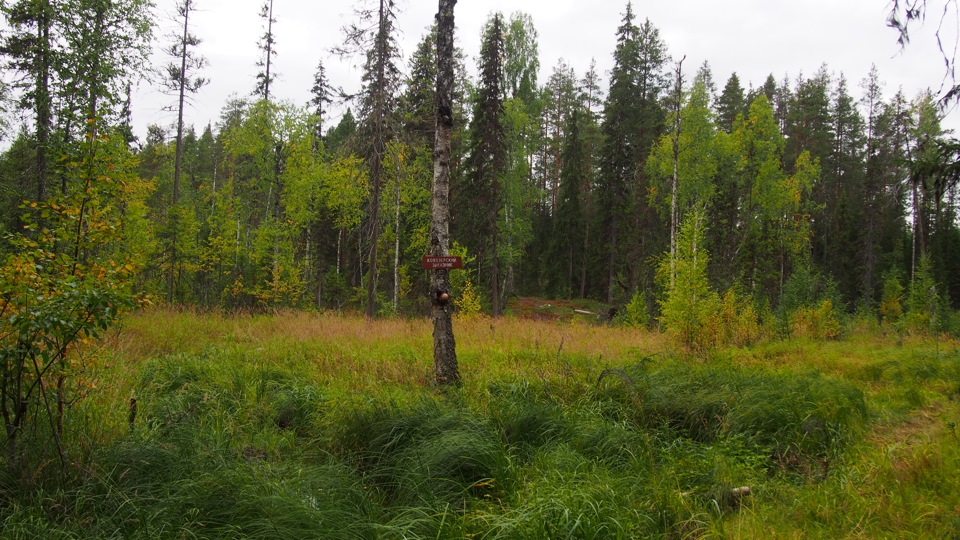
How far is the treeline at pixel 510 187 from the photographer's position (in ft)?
43.1

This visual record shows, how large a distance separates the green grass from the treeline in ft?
16.0

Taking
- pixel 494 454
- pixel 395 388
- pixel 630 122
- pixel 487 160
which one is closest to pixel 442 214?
pixel 395 388

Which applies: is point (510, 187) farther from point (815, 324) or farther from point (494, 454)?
point (494, 454)

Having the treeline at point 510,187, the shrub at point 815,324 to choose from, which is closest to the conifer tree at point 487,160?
the treeline at point 510,187

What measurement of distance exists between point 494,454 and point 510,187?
21437mm

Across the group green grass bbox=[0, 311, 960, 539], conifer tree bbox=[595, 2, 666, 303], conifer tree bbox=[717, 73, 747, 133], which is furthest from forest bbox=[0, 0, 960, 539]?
conifer tree bbox=[717, 73, 747, 133]

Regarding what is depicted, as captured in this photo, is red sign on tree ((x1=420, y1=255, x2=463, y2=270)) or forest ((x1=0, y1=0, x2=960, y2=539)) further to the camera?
red sign on tree ((x1=420, y1=255, x2=463, y2=270))

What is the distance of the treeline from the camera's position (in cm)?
1315

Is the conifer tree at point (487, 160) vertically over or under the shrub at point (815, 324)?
over

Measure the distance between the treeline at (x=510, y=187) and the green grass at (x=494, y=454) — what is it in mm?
4869

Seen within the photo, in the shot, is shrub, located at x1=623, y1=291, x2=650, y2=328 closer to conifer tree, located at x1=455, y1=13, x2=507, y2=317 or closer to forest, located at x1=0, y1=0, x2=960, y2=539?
forest, located at x1=0, y1=0, x2=960, y2=539

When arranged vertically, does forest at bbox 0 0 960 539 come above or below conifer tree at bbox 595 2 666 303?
below

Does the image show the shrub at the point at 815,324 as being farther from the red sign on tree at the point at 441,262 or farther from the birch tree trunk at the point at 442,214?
the red sign on tree at the point at 441,262

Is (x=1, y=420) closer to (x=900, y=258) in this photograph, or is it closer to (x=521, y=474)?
(x=521, y=474)
